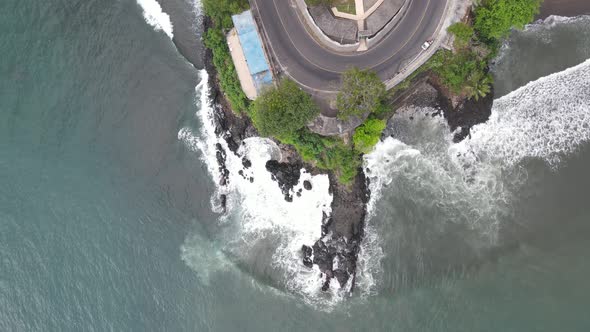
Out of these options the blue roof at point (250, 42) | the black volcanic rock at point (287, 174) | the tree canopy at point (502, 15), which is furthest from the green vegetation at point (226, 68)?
the tree canopy at point (502, 15)

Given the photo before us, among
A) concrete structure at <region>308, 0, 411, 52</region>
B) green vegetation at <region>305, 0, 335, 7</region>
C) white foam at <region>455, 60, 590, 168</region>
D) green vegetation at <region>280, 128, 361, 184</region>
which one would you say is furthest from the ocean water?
green vegetation at <region>305, 0, 335, 7</region>

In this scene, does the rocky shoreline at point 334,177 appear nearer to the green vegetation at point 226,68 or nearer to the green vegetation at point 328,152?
the green vegetation at point 328,152

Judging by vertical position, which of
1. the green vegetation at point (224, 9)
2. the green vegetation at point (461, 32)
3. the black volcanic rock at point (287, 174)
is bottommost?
the black volcanic rock at point (287, 174)

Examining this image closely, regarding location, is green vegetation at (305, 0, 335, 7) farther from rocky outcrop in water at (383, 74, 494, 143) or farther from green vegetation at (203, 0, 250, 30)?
rocky outcrop in water at (383, 74, 494, 143)

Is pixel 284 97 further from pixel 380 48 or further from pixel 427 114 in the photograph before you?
pixel 427 114

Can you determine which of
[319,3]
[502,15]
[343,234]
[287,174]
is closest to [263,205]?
[287,174]

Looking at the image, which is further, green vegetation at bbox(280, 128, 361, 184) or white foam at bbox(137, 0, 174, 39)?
white foam at bbox(137, 0, 174, 39)
